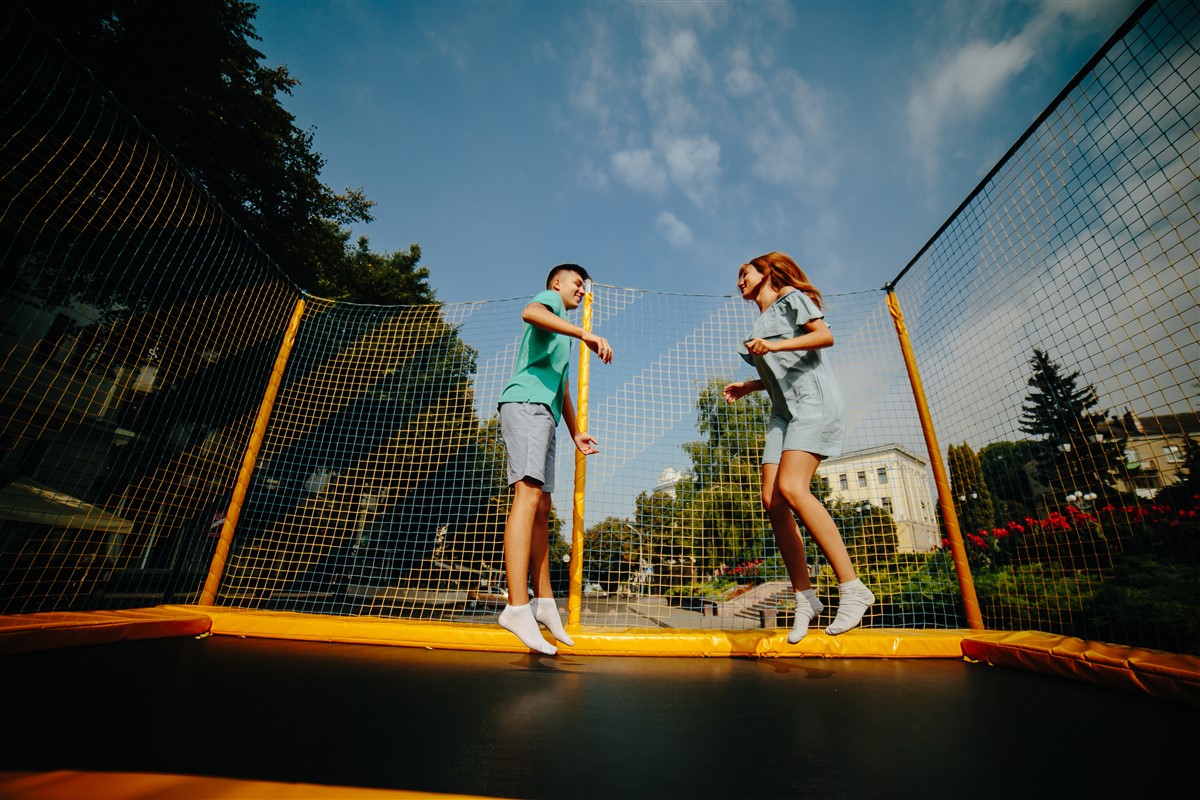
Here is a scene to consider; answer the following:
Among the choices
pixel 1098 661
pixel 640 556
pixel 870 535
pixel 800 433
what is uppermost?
pixel 800 433

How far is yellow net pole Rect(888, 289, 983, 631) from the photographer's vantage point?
2.54 meters

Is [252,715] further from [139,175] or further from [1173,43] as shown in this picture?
[1173,43]

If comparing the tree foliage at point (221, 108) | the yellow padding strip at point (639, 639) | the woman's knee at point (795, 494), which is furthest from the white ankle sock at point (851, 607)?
the tree foliage at point (221, 108)

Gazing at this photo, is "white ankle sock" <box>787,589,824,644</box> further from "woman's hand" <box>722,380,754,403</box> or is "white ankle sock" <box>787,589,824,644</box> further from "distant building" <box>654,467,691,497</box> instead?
"distant building" <box>654,467,691,497</box>

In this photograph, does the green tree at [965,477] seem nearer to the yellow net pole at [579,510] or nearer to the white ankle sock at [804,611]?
the white ankle sock at [804,611]

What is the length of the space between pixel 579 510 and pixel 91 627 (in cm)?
211

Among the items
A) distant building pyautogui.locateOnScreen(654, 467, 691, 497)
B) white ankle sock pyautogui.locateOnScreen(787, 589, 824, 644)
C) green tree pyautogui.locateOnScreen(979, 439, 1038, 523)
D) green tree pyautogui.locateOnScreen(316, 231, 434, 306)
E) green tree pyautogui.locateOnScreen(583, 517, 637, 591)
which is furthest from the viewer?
green tree pyautogui.locateOnScreen(316, 231, 434, 306)

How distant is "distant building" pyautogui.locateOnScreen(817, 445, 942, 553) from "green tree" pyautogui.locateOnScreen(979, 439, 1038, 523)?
14.7 inches

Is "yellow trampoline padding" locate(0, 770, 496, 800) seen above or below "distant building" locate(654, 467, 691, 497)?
below

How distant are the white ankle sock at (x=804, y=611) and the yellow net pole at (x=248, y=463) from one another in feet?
10.6

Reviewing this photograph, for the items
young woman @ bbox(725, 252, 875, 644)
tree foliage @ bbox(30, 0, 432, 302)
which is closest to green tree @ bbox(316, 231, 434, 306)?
tree foliage @ bbox(30, 0, 432, 302)

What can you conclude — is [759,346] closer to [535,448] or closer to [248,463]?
[535,448]

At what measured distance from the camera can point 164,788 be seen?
633 mm

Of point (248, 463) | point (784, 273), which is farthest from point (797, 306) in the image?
point (248, 463)
